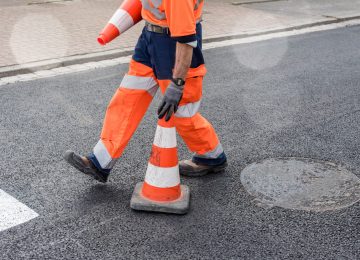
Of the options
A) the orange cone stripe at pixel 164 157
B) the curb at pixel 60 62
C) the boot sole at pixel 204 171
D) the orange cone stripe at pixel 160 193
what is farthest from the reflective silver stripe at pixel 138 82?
the curb at pixel 60 62

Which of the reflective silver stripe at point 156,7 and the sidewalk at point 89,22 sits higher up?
the reflective silver stripe at point 156,7

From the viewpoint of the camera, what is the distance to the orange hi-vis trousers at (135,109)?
3857mm

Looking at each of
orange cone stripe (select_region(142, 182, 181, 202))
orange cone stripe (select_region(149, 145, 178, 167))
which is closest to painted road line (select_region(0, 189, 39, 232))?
orange cone stripe (select_region(142, 182, 181, 202))

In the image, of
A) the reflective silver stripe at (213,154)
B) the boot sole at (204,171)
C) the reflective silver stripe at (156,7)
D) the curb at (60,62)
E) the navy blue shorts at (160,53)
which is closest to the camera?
the reflective silver stripe at (156,7)

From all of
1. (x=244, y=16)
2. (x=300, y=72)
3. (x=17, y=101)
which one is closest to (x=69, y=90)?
(x=17, y=101)

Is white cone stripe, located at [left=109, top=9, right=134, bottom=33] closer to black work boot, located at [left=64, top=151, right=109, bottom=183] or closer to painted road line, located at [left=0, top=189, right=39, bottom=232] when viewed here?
black work boot, located at [left=64, top=151, right=109, bottom=183]

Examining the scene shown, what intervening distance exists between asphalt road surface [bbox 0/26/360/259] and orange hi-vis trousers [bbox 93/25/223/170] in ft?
1.11

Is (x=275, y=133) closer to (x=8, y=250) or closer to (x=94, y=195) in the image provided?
(x=94, y=195)

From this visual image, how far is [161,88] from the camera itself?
3.84m

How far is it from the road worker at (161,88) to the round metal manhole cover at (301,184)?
40 cm

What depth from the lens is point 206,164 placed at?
431 cm

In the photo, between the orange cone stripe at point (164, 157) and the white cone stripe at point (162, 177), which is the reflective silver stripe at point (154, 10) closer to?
the orange cone stripe at point (164, 157)

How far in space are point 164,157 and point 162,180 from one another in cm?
16

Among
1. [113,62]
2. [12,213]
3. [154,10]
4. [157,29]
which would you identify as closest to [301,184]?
[157,29]
